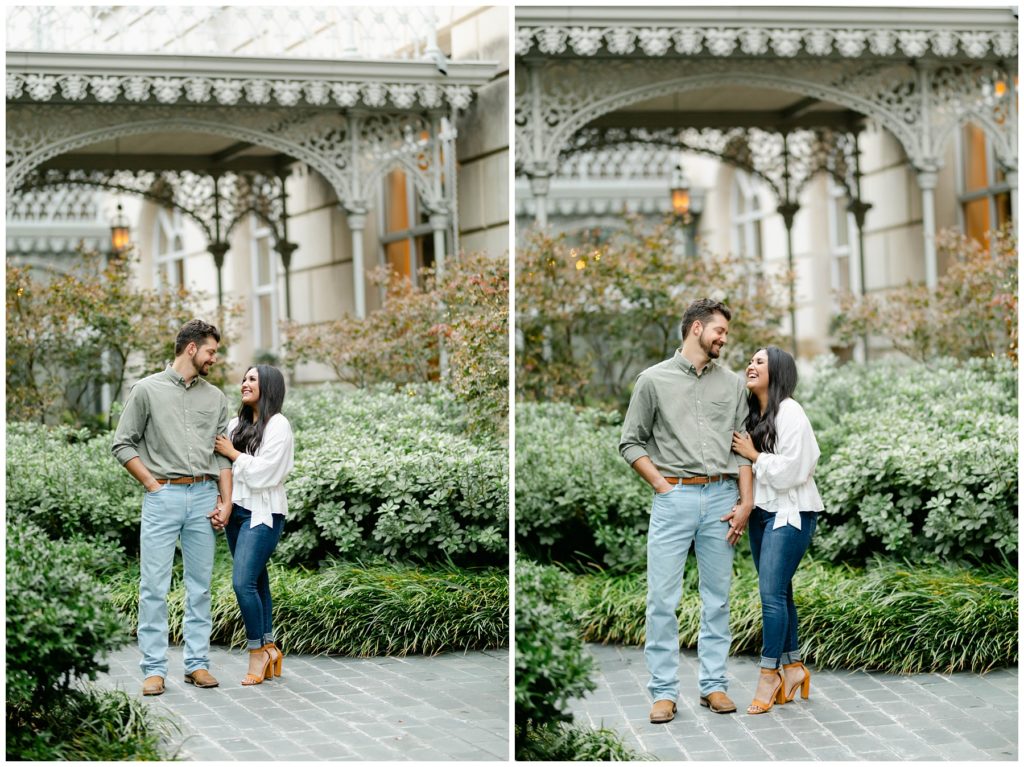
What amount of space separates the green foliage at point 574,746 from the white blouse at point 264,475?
1.48 metres

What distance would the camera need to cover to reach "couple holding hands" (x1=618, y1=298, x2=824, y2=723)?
195 inches

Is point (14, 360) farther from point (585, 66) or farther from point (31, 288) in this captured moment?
point (585, 66)

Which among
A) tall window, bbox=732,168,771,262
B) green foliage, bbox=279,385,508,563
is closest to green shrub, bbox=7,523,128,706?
green foliage, bbox=279,385,508,563

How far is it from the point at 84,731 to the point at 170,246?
6.70 meters

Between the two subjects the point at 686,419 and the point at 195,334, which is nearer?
the point at 686,419

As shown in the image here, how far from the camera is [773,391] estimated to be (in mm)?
5102

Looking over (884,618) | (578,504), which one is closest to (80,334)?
(578,504)

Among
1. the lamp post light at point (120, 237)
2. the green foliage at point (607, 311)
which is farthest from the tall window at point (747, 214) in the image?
the lamp post light at point (120, 237)

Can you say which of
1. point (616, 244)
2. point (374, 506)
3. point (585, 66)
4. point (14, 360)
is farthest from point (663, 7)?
point (14, 360)

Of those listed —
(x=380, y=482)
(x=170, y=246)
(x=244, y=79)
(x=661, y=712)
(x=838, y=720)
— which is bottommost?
(x=838, y=720)

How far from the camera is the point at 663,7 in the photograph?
27.3ft

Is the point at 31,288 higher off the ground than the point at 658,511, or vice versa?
the point at 31,288

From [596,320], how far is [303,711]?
16.5 feet

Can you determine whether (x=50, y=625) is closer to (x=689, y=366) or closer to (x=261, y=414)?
(x=261, y=414)
